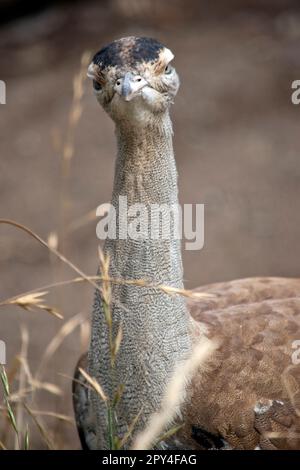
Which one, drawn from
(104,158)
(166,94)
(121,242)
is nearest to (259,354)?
(121,242)

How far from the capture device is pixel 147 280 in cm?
261

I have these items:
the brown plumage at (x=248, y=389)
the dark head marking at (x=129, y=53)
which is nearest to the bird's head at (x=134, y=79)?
the dark head marking at (x=129, y=53)

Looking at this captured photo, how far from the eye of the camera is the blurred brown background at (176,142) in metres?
5.12

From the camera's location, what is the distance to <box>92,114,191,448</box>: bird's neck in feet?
8.54

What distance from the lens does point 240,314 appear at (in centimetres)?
290

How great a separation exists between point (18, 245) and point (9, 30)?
116 inches

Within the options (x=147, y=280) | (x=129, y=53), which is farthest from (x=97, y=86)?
(x=147, y=280)

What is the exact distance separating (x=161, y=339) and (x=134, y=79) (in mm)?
789

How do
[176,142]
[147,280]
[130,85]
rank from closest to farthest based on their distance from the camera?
[130,85] → [147,280] → [176,142]

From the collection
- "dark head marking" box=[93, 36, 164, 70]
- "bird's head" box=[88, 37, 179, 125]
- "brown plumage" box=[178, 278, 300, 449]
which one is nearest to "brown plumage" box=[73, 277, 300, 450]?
"brown plumage" box=[178, 278, 300, 449]

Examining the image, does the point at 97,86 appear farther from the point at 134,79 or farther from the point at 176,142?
the point at 176,142

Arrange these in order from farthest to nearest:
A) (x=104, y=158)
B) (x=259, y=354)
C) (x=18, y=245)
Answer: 1. (x=104, y=158)
2. (x=18, y=245)
3. (x=259, y=354)

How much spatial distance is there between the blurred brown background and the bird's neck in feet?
3.11
